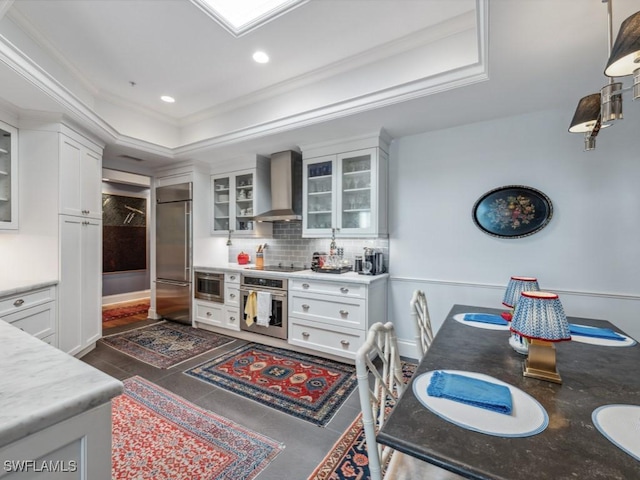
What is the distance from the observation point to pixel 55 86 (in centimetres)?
244

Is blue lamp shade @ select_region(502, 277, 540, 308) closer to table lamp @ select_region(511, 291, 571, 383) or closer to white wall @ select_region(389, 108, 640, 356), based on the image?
table lamp @ select_region(511, 291, 571, 383)

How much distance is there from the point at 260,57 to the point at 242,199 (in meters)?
1.92

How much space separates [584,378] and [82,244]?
421 cm

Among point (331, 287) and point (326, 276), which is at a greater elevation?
point (326, 276)

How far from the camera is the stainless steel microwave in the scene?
403cm

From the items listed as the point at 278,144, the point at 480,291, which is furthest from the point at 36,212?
the point at 480,291

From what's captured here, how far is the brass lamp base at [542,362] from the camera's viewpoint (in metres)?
1.18

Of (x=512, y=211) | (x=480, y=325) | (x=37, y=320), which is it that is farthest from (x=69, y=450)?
(x=512, y=211)

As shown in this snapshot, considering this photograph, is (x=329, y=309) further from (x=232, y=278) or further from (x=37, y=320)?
(x=37, y=320)

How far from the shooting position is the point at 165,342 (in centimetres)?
373

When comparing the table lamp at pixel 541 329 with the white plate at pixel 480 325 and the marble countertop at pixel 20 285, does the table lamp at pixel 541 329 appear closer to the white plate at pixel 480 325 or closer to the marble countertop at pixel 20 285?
the white plate at pixel 480 325

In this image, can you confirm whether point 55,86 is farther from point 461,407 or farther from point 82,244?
point 461,407

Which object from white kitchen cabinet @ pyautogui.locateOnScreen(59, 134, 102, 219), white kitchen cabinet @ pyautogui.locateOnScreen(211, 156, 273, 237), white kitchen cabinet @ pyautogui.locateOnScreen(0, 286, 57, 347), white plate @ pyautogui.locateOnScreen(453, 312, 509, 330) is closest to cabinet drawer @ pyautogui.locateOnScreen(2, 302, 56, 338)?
white kitchen cabinet @ pyautogui.locateOnScreen(0, 286, 57, 347)

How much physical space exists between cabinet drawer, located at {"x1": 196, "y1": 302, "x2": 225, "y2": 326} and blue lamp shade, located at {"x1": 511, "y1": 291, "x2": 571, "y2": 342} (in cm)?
357
